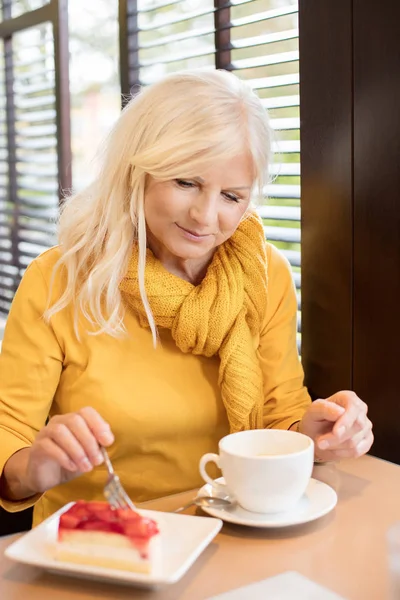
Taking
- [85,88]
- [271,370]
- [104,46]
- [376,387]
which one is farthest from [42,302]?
[104,46]

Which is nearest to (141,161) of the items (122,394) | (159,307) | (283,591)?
(159,307)

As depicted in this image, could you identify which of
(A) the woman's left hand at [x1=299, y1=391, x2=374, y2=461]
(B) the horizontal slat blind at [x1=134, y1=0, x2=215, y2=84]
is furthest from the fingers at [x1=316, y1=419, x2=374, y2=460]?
(B) the horizontal slat blind at [x1=134, y1=0, x2=215, y2=84]

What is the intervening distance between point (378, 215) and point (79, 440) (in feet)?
2.23

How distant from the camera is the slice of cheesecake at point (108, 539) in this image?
89 cm

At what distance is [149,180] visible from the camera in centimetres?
133

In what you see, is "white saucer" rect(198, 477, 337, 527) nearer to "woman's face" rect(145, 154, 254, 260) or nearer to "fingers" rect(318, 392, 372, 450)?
"fingers" rect(318, 392, 372, 450)

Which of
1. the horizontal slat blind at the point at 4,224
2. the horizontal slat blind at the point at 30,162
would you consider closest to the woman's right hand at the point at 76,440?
the horizontal slat blind at the point at 30,162

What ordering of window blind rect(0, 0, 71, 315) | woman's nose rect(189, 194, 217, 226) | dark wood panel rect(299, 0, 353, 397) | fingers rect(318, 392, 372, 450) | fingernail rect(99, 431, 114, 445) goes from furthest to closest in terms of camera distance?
window blind rect(0, 0, 71, 315)
dark wood panel rect(299, 0, 353, 397)
woman's nose rect(189, 194, 217, 226)
fingers rect(318, 392, 372, 450)
fingernail rect(99, 431, 114, 445)

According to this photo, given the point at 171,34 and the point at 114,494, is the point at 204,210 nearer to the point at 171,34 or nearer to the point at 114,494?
the point at 114,494

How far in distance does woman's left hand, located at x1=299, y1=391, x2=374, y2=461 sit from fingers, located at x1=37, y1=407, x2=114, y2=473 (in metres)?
0.34

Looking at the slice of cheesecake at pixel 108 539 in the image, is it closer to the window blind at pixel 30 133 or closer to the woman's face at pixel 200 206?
the woman's face at pixel 200 206

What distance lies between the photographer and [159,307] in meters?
1.37

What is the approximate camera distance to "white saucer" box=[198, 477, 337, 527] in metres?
1.02

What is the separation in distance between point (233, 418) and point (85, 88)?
2621 millimetres
